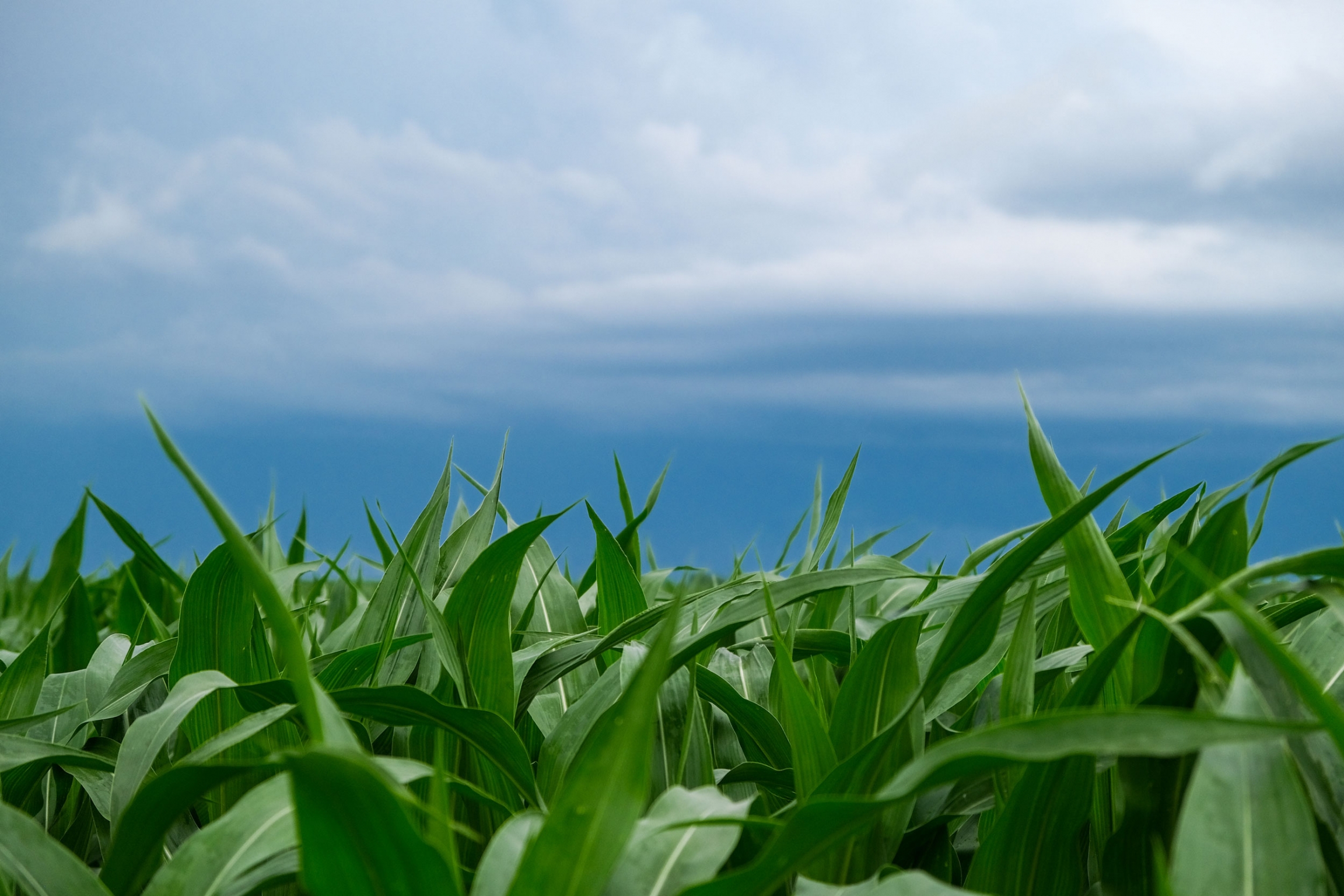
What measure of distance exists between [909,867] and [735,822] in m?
0.25

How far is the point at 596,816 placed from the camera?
0.40 m

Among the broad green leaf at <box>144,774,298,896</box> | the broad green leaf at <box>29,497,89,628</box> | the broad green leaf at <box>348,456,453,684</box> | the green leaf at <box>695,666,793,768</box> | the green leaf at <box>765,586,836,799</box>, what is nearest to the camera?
the broad green leaf at <box>144,774,298,896</box>

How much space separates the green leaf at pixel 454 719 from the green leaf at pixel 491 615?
69mm

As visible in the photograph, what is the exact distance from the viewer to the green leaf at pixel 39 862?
1.58ft

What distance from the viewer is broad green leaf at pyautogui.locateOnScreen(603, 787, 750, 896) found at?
0.47 meters

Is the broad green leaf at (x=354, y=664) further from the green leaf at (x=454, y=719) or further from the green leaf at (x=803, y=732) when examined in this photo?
the green leaf at (x=803, y=732)

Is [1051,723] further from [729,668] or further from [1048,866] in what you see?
[729,668]

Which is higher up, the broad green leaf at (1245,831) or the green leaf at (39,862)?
the broad green leaf at (1245,831)

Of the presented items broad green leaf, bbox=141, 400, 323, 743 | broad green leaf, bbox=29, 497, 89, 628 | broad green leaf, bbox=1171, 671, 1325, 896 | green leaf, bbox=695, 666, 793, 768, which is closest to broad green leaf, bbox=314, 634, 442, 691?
green leaf, bbox=695, 666, 793, 768

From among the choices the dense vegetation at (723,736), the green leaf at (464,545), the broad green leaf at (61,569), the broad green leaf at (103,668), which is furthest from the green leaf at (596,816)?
the broad green leaf at (61,569)

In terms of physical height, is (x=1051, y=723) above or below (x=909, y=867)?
above

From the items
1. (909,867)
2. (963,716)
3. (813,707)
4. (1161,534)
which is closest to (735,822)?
(813,707)

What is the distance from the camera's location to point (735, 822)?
456mm

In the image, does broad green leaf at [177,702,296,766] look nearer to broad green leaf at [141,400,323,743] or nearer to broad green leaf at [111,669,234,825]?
broad green leaf at [111,669,234,825]
